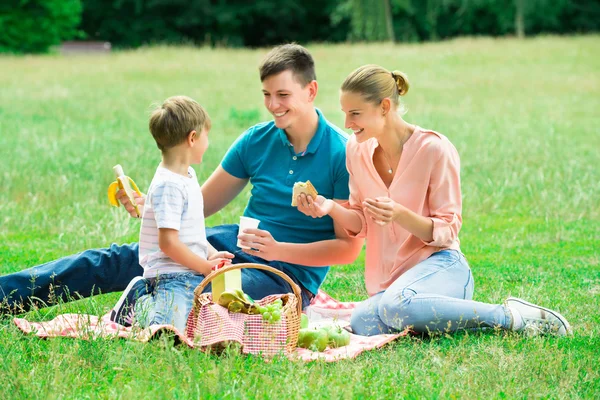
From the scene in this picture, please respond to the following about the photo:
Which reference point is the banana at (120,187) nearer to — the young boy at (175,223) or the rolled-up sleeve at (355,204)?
the young boy at (175,223)

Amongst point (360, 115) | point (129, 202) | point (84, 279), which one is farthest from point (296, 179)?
point (84, 279)

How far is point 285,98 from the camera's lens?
469cm

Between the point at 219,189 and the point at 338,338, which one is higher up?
the point at 219,189

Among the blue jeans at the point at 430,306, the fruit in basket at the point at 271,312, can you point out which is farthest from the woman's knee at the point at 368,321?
the fruit in basket at the point at 271,312

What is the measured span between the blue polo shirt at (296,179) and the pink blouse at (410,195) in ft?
0.43

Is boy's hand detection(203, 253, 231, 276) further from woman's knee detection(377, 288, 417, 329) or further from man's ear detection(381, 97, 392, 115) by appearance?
→ man's ear detection(381, 97, 392, 115)

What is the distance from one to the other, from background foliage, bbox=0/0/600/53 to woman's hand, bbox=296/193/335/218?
42863 mm

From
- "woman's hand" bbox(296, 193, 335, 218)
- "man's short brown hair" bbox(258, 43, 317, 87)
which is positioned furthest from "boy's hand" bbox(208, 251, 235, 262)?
"man's short brown hair" bbox(258, 43, 317, 87)

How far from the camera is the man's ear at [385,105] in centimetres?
454

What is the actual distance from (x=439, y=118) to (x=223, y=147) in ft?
15.8

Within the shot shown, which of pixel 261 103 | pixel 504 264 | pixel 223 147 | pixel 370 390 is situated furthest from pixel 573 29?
pixel 370 390

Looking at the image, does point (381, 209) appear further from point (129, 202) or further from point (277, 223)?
point (129, 202)

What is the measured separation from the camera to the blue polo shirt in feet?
15.9

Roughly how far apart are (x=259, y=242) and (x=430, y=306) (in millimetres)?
959
